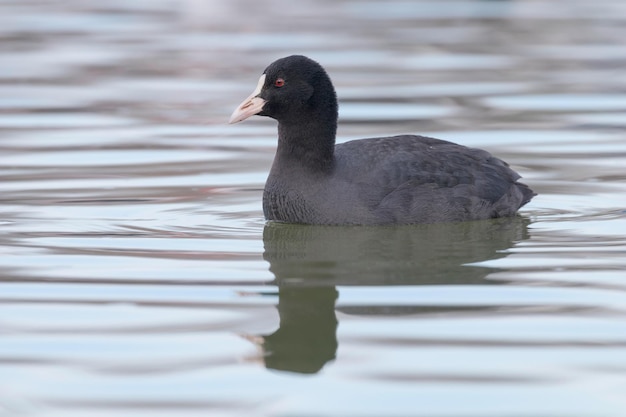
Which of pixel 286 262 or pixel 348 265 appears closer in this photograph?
pixel 348 265

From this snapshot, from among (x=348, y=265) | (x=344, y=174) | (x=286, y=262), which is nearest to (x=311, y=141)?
(x=344, y=174)

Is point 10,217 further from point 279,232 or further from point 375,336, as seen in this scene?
point 375,336

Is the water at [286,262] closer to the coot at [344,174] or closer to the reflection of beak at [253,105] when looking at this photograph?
the coot at [344,174]

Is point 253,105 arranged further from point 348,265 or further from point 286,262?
point 348,265

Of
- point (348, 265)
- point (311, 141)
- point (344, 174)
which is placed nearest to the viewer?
point (348, 265)

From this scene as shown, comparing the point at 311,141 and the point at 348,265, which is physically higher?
the point at 311,141

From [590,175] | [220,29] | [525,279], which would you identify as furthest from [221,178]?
[220,29]

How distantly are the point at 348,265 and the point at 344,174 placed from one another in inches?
46.0

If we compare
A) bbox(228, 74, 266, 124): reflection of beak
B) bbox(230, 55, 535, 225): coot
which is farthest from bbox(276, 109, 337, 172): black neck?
bbox(228, 74, 266, 124): reflection of beak

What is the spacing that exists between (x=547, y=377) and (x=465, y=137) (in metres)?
6.70

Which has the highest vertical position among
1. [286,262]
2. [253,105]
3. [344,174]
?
[253,105]

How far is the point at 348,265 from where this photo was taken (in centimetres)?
755

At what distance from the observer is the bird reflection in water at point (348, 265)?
19.7 ft

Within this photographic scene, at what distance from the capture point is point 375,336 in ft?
19.7
